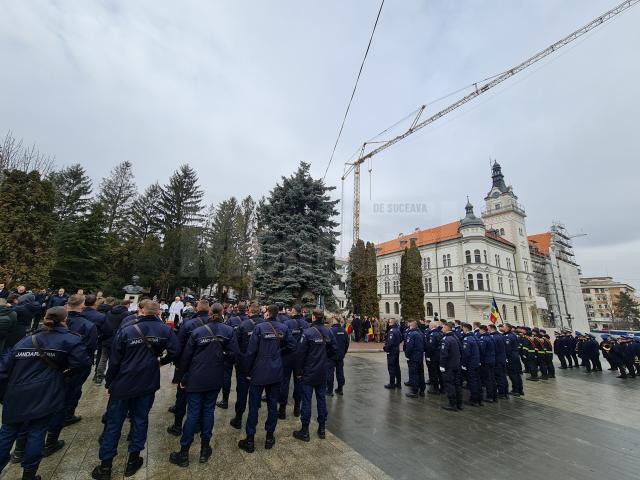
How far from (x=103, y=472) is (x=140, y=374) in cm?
110

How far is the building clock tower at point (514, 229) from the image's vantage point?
4691 cm

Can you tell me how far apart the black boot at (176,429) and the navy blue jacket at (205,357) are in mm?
1268

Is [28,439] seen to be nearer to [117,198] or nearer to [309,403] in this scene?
[309,403]

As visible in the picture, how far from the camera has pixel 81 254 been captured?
23578mm

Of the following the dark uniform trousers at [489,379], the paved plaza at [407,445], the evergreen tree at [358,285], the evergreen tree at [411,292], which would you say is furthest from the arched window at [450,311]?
the dark uniform trousers at [489,379]

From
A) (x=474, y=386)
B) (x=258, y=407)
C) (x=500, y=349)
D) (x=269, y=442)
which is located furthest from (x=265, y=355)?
(x=500, y=349)

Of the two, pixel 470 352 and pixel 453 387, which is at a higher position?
pixel 470 352

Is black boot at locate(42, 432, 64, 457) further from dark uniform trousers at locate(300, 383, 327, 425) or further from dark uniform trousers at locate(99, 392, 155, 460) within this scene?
dark uniform trousers at locate(300, 383, 327, 425)

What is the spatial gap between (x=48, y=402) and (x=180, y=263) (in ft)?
88.6

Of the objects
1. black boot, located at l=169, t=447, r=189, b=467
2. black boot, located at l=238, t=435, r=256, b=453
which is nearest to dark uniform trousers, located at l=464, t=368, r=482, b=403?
black boot, located at l=238, t=435, r=256, b=453

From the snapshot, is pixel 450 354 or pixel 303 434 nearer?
pixel 303 434

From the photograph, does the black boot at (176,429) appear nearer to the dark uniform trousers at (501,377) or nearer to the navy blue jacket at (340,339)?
the navy blue jacket at (340,339)

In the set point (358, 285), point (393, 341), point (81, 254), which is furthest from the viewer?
point (358, 285)

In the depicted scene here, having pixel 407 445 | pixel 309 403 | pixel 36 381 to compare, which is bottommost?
pixel 407 445
